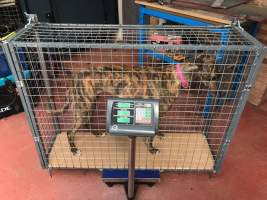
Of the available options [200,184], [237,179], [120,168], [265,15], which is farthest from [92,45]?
[265,15]

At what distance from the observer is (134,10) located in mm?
3420

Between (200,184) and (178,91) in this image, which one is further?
(200,184)

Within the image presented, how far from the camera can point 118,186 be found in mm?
1648

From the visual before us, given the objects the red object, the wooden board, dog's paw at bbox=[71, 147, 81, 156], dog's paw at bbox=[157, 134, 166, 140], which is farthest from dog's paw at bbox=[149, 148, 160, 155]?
the wooden board

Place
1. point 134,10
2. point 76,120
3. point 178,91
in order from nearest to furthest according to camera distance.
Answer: point 178,91, point 76,120, point 134,10

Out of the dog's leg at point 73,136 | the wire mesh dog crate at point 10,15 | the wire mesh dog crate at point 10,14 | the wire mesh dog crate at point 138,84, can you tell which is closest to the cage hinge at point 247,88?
the wire mesh dog crate at point 138,84

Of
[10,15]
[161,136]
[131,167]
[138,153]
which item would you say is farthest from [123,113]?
[10,15]

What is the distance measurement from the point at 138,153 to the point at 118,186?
0.26 meters

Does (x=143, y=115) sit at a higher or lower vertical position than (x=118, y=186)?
higher

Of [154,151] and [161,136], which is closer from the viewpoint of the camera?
[154,151]

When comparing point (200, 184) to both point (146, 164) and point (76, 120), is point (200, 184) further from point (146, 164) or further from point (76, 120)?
point (76, 120)

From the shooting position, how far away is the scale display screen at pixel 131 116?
1021mm

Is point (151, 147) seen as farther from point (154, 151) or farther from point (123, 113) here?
point (123, 113)

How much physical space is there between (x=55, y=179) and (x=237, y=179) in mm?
1249
